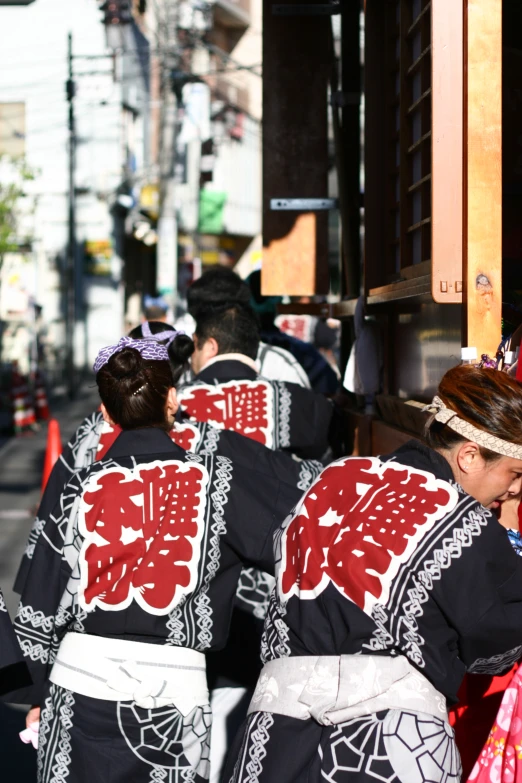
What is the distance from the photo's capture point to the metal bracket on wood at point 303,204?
539 cm

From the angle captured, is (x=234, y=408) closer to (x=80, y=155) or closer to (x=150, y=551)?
(x=150, y=551)

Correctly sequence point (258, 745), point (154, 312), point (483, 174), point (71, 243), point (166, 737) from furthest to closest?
point (71, 243) → point (154, 312) → point (166, 737) → point (483, 174) → point (258, 745)

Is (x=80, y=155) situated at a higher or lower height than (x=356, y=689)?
higher

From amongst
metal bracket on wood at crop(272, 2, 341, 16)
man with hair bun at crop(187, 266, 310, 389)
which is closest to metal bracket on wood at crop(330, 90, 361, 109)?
metal bracket on wood at crop(272, 2, 341, 16)

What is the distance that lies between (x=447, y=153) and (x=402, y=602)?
1243 millimetres

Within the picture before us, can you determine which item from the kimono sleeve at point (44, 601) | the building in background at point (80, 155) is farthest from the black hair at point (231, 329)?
the building in background at point (80, 155)

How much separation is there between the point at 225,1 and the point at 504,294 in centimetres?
3367

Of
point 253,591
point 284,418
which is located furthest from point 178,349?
point 253,591

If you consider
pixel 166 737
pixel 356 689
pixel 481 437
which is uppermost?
pixel 481 437

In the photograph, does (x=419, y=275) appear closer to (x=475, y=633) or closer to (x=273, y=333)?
(x=475, y=633)

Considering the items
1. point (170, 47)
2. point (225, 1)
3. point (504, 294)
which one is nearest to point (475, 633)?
point (504, 294)

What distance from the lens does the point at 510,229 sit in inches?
150

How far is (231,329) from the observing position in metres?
4.65

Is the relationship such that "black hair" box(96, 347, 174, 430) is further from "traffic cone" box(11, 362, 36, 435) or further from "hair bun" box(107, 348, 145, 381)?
"traffic cone" box(11, 362, 36, 435)
